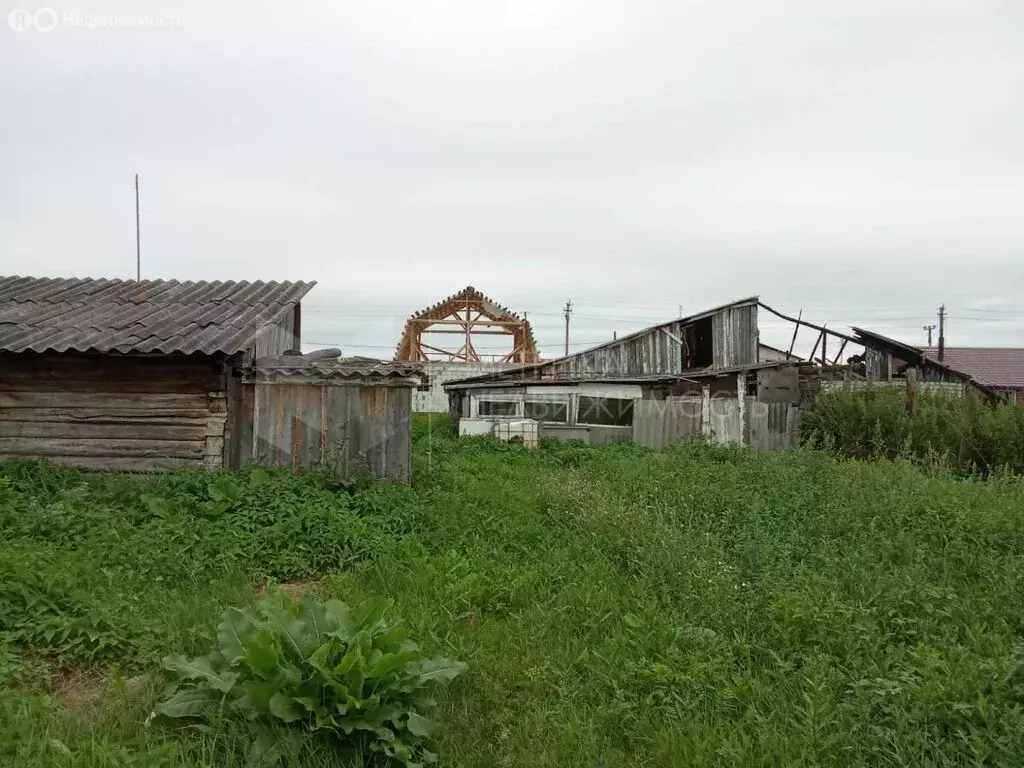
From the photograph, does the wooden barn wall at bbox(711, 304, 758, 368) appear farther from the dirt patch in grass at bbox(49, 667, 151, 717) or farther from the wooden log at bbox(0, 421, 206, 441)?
the dirt patch in grass at bbox(49, 667, 151, 717)

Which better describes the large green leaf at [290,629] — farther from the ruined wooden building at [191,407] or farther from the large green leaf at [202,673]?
the ruined wooden building at [191,407]

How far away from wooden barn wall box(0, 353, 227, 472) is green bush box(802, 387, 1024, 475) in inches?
394

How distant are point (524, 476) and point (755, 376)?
8.55m

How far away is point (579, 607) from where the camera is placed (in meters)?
4.95

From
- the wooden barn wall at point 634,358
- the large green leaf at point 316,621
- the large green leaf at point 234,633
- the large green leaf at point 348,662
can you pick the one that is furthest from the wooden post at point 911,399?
the large green leaf at point 234,633

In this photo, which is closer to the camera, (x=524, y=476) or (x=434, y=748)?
(x=434, y=748)

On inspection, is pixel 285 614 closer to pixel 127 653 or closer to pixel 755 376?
pixel 127 653

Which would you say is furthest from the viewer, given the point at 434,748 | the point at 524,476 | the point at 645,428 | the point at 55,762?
the point at 645,428

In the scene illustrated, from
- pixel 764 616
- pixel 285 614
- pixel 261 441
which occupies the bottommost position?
pixel 764 616

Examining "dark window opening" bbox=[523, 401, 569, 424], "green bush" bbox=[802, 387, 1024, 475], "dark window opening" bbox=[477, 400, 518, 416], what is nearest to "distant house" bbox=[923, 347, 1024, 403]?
"green bush" bbox=[802, 387, 1024, 475]

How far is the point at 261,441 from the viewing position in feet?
28.6

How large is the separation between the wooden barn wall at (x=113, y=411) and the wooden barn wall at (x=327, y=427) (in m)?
0.45

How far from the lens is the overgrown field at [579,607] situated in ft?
10.9

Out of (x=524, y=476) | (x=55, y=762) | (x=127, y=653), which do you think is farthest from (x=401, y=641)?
(x=524, y=476)
